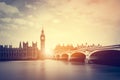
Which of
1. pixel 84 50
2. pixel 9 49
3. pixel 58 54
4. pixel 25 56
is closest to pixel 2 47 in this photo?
pixel 9 49

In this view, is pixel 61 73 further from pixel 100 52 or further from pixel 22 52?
pixel 22 52

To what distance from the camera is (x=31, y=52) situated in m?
47.6

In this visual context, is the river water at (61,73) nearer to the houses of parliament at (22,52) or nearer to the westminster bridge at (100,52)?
the westminster bridge at (100,52)

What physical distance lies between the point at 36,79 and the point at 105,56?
1973 cm

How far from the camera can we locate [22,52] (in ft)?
153

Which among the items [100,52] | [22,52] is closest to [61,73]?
[100,52]

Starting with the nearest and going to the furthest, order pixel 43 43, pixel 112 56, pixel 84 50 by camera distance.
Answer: pixel 84 50 < pixel 112 56 < pixel 43 43

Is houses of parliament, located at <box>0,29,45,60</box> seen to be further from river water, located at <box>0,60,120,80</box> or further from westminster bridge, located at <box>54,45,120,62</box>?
river water, located at <box>0,60,120,80</box>

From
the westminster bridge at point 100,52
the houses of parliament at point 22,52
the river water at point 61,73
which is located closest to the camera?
the river water at point 61,73

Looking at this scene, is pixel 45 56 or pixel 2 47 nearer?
pixel 2 47

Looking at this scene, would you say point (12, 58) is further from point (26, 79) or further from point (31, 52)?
point (26, 79)

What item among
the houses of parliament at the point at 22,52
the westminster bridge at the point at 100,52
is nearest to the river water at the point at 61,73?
the westminster bridge at the point at 100,52

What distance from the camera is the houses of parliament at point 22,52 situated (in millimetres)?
44906

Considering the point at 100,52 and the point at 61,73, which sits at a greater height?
the point at 100,52
